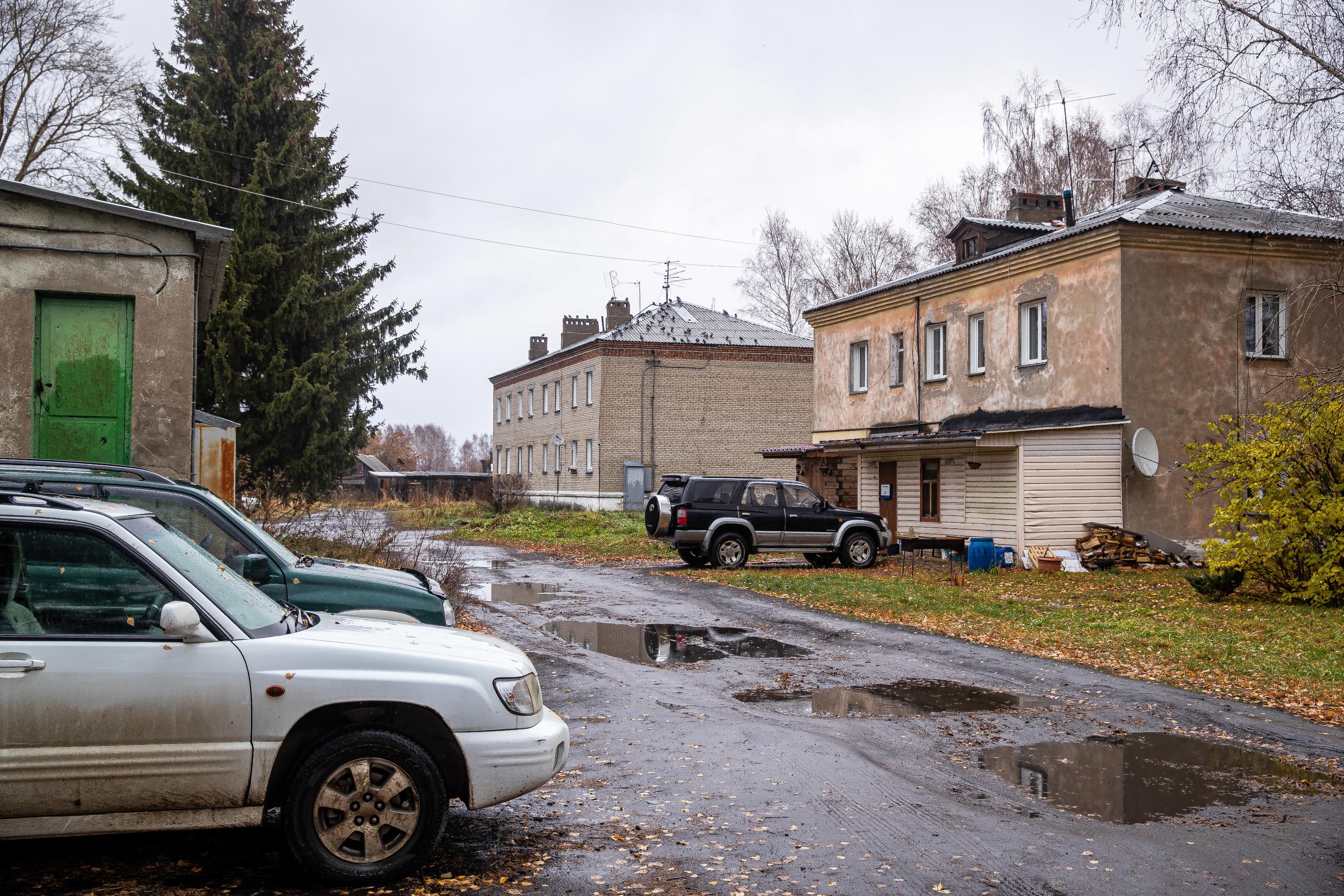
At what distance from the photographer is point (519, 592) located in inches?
741

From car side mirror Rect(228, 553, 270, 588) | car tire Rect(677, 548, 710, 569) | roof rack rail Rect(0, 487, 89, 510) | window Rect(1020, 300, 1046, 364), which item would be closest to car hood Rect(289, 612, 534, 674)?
roof rack rail Rect(0, 487, 89, 510)

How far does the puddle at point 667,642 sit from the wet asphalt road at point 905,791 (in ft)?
0.71

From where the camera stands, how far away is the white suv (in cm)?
455

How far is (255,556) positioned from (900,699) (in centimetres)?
555

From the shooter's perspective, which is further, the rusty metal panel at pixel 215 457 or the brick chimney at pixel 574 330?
the brick chimney at pixel 574 330

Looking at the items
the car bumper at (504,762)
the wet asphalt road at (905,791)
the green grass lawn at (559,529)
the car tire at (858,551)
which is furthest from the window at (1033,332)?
the car bumper at (504,762)

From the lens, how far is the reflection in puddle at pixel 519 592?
693 inches

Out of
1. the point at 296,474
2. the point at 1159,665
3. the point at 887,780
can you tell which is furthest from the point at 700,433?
the point at 887,780

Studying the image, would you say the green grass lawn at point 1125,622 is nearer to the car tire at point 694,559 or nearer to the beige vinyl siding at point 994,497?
the car tire at point 694,559

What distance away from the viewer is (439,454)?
182875 millimetres

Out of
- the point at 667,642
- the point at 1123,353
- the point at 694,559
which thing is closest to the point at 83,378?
the point at 667,642

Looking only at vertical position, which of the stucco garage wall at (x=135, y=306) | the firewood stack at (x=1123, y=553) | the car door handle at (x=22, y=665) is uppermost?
the stucco garage wall at (x=135, y=306)

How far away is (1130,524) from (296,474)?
19.9 meters

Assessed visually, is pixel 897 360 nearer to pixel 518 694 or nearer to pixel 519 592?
pixel 519 592
